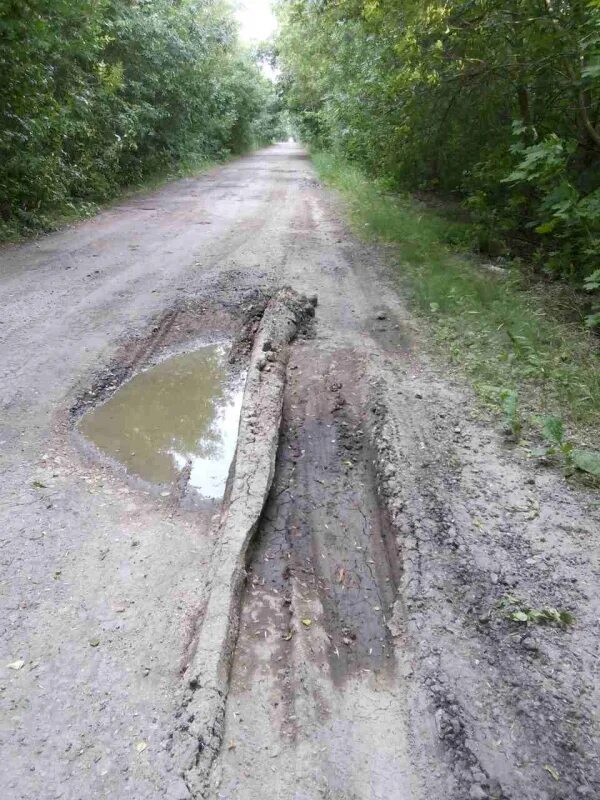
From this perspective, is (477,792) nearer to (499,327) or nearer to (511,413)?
(511,413)

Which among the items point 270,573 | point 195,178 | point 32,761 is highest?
point 32,761

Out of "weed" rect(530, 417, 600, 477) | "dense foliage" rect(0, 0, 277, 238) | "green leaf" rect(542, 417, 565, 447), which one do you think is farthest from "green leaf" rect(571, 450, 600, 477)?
"dense foliage" rect(0, 0, 277, 238)

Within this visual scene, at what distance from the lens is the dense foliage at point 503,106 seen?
6066 mm

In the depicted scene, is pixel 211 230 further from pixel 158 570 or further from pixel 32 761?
pixel 32 761

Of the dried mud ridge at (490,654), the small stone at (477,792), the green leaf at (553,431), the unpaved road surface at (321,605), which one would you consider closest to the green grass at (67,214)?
the unpaved road surface at (321,605)

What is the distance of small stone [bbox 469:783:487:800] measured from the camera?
6.69 ft

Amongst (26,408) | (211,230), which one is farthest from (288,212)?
(26,408)

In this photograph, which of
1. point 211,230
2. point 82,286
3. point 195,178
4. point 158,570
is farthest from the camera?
point 195,178

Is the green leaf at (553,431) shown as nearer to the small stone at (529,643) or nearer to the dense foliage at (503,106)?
the small stone at (529,643)

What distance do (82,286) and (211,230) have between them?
12.7 ft

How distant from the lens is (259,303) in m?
6.60

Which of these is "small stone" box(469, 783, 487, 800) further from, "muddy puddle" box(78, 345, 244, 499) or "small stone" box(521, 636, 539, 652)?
"muddy puddle" box(78, 345, 244, 499)

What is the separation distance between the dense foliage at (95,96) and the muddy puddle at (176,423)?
5.89 m

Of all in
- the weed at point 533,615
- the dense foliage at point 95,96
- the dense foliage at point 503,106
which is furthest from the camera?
the dense foliage at point 95,96
